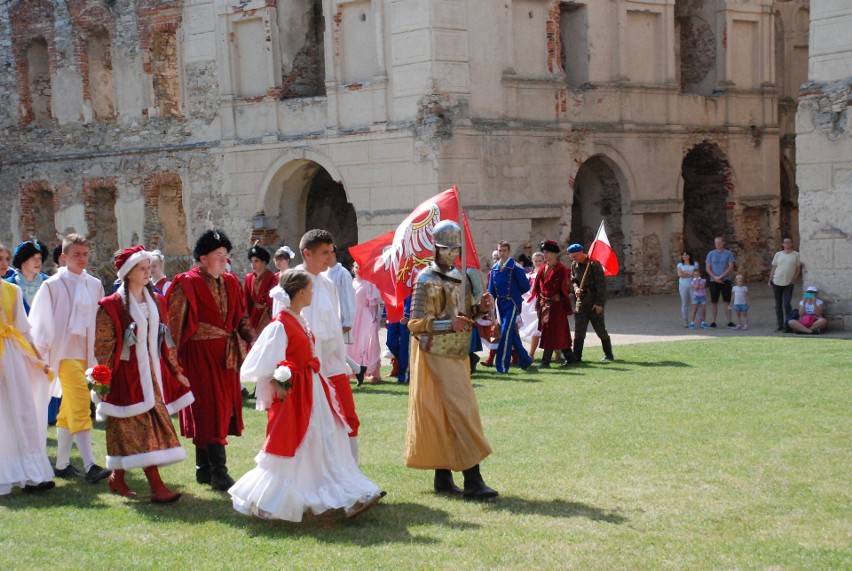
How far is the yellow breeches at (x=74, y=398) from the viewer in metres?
9.09

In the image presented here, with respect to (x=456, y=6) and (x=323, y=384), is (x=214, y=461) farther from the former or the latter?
(x=456, y=6)

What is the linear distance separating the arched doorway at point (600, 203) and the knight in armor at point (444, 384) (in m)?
17.9

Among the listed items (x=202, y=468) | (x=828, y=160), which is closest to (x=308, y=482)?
(x=202, y=468)

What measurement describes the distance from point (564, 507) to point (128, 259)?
3.52 meters

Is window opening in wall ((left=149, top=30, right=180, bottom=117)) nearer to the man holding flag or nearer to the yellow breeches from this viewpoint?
the man holding flag

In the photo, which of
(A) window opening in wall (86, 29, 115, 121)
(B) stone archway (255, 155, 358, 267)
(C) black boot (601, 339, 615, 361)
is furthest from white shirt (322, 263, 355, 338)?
(A) window opening in wall (86, 29, 115, 121)

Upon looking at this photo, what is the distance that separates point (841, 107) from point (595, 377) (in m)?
6.87

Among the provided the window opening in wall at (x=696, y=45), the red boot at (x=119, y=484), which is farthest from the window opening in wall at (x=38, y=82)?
the red boot at (x=119, y=484)

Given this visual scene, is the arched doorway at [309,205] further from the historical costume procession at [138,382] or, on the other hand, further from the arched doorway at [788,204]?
the historical costume procession at [138,382]

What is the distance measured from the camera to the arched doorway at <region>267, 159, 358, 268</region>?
2555 centimetres

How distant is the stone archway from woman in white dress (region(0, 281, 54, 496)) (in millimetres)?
15232

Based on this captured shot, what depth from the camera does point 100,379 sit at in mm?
7953

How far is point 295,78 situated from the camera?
25.6 metres

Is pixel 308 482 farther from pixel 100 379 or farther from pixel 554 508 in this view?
pixel 100 379
